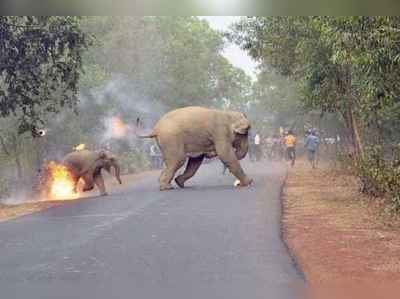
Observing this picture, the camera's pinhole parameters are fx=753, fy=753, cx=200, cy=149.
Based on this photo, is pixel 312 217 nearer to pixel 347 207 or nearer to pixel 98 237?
pixel 347 207

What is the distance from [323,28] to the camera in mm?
13219

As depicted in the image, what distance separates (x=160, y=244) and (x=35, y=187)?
51.9 ft

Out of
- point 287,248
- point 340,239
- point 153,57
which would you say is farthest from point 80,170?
point 153,57

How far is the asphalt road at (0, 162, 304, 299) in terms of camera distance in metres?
7.41

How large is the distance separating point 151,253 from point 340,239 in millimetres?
2728

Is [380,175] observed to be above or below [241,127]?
below

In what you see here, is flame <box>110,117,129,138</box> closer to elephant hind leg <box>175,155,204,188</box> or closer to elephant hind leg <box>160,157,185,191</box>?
elephant hind leg <box>175,155,204,188</box>

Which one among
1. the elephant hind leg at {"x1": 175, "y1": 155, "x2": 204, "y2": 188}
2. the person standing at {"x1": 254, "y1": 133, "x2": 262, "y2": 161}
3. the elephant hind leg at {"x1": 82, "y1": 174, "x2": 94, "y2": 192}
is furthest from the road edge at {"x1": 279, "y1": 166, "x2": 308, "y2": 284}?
the person standing at {"x1": 254, "y1": 133, "x2": 262, "y2": 161}

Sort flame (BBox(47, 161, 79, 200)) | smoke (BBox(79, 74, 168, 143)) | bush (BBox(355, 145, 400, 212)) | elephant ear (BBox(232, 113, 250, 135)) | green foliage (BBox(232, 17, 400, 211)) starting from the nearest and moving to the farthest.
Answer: green foliage (BBox(232, 17, 400, 211)) → bush (BBox(355, 145, 400, 212)) → elephant ear (BBox(232, 113, 250, 135)) → flame (BBox(47, 161, 79, 200)) → smoke (BBox(79, 74, 168, 143))

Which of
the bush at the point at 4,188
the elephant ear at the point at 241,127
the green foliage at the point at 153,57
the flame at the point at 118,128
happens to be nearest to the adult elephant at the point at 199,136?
the elephant ear at the point at 241,127

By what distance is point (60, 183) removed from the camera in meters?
22.8

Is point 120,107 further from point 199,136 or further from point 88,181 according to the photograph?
point 199,136

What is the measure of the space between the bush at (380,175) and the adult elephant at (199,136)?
4.87 m

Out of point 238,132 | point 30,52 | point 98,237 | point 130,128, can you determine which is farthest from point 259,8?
point 130,128
